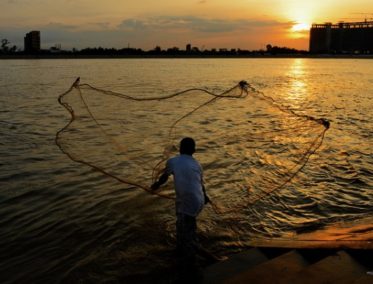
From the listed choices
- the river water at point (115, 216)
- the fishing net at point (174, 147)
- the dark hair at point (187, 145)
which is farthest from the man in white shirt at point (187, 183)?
the fishing net at point (174, 147)

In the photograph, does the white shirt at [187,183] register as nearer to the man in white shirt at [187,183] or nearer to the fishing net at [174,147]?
the man in white shirt at [187,183]

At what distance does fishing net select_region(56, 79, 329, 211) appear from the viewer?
33.2ft

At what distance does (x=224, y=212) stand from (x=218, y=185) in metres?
2.07

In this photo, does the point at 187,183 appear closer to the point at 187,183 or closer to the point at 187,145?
the point at 187,183

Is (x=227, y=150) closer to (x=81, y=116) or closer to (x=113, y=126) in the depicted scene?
(x=113, y=126)

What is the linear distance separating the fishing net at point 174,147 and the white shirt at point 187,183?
217cm

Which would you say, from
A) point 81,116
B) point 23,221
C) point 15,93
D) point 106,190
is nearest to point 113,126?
point 81,116

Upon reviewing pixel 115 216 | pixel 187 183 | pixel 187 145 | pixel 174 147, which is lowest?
pixel 115 216

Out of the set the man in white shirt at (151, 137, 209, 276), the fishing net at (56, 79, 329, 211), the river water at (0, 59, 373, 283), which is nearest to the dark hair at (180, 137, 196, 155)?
the man in white shirt at (151, 137, 209, 276)

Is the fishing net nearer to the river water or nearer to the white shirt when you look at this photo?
the river water

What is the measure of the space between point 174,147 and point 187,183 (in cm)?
490

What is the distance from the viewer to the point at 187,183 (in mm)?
5891

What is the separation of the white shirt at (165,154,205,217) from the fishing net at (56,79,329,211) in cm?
217

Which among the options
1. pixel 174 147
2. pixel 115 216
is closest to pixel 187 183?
pixel 115 216
